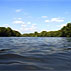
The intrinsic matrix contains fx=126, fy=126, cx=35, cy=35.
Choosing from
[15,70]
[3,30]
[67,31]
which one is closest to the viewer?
[15,70]

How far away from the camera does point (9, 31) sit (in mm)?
172750

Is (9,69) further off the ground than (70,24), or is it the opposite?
(70,24)

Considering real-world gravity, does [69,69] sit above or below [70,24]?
below

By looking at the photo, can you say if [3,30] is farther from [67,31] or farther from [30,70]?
[30,70]

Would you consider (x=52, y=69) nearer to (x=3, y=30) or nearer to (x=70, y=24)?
(x=70, y=24)

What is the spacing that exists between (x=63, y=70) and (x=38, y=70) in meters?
0.86

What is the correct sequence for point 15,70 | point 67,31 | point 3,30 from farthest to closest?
point 3,30
point 67,31
point 15,70

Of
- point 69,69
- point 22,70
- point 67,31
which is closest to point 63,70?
point 69,69

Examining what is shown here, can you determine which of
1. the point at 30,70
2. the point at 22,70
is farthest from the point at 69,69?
the point at 22,70

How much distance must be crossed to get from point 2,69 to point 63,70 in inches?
82.9

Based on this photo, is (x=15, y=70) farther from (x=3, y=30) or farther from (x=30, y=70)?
(x=3, y=30)

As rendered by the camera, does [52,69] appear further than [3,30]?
No

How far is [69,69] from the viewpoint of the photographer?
447 cm

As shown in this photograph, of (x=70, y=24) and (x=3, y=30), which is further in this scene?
(x=3, y=30)
